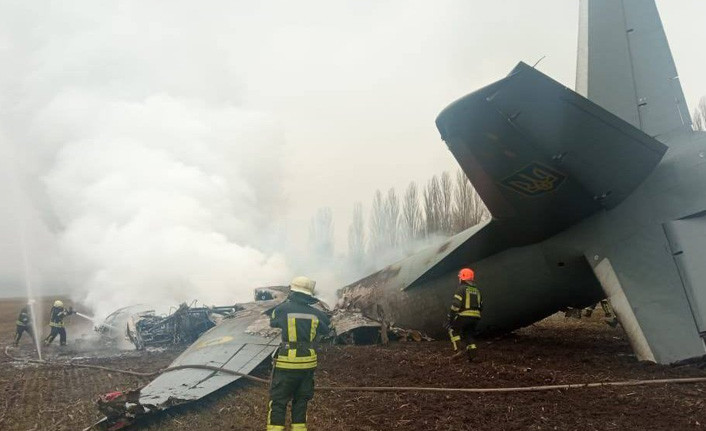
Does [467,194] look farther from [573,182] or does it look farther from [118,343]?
[573,182]

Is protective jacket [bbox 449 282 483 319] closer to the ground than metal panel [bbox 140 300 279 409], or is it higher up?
higher up

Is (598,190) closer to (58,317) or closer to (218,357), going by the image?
(218,357)

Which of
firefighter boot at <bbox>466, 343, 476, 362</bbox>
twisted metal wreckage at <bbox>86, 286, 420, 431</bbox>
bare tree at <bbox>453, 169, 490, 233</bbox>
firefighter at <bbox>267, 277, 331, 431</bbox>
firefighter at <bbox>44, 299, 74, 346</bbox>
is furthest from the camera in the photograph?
bare tree at <bbox>453, 169, 490, 233</bbox>

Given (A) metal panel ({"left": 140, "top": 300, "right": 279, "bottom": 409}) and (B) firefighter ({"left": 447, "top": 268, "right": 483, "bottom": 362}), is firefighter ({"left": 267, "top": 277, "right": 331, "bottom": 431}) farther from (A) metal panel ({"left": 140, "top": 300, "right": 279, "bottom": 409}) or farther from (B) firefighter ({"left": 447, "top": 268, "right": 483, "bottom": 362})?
(B) firefighter ({"left": 447, "top": 268, "right": 483, "bottom": 362})

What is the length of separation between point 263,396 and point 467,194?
25.8 meters

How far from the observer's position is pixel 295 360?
17.8 feet

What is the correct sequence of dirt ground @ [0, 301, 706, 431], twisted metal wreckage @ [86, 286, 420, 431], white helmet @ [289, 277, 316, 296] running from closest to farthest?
1. dirt ground @ [0, 301, 706, 431]
2. white helmet @ [289, 277, 316, 296]
3. twisted metal wreckage @ [86, 286, 420, 431]

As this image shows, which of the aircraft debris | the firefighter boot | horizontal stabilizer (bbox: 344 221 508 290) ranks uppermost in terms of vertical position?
horizontal stabilizer (bbox: 344 221 508 290)

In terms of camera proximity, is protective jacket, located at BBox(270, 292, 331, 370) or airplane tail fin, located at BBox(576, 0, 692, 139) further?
airplane tail fin, located at BBox(576, 0, 692, 139)

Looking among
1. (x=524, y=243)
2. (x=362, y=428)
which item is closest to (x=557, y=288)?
(x=524, y=243)

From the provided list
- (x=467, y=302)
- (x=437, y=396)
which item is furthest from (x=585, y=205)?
(x=437, y=396)

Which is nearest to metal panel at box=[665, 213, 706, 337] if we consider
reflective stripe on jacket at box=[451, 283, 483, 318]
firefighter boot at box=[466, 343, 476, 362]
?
reflective stripe on jacket at box=[451, 283, 483, 318]

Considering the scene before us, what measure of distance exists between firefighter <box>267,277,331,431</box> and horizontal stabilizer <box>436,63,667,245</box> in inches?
147

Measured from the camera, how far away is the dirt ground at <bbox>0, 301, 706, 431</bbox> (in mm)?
5426
